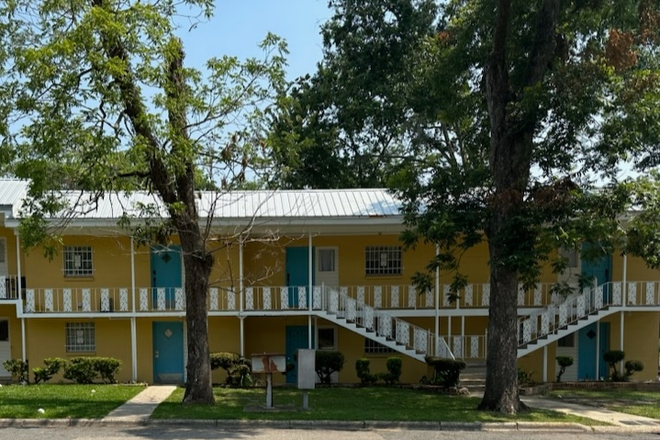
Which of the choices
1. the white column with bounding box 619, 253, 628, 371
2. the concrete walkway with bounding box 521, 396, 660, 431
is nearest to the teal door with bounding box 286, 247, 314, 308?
the concrete walkway with bounding box 521, 396, 660, 431

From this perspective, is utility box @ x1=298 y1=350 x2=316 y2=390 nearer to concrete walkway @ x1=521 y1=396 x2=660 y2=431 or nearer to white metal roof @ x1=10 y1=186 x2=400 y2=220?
white metal roof @ x1=10 y1=186 x2=400 y2=220

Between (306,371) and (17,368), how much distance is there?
10254mm

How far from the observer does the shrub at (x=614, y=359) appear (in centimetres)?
1652

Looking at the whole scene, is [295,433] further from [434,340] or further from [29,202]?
[434,340]

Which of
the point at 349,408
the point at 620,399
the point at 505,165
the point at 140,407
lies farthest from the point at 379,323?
the point at 140,407

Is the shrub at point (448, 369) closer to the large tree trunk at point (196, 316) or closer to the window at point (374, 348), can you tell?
the window at point (374, 348)

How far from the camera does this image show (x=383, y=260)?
1750cm

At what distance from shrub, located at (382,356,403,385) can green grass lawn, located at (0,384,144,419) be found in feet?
23.2

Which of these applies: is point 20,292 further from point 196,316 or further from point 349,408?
point 349,408

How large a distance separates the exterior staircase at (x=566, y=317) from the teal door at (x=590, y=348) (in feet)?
6.54

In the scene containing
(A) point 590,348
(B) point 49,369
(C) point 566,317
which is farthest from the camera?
(A) point 590,348

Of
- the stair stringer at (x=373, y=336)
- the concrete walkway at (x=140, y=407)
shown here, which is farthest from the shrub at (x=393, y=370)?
the concrete walkway at (x=140, y=407)

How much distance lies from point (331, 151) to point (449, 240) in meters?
14.9

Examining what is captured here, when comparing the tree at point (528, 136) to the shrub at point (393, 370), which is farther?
the shrub at point (393, 370)
